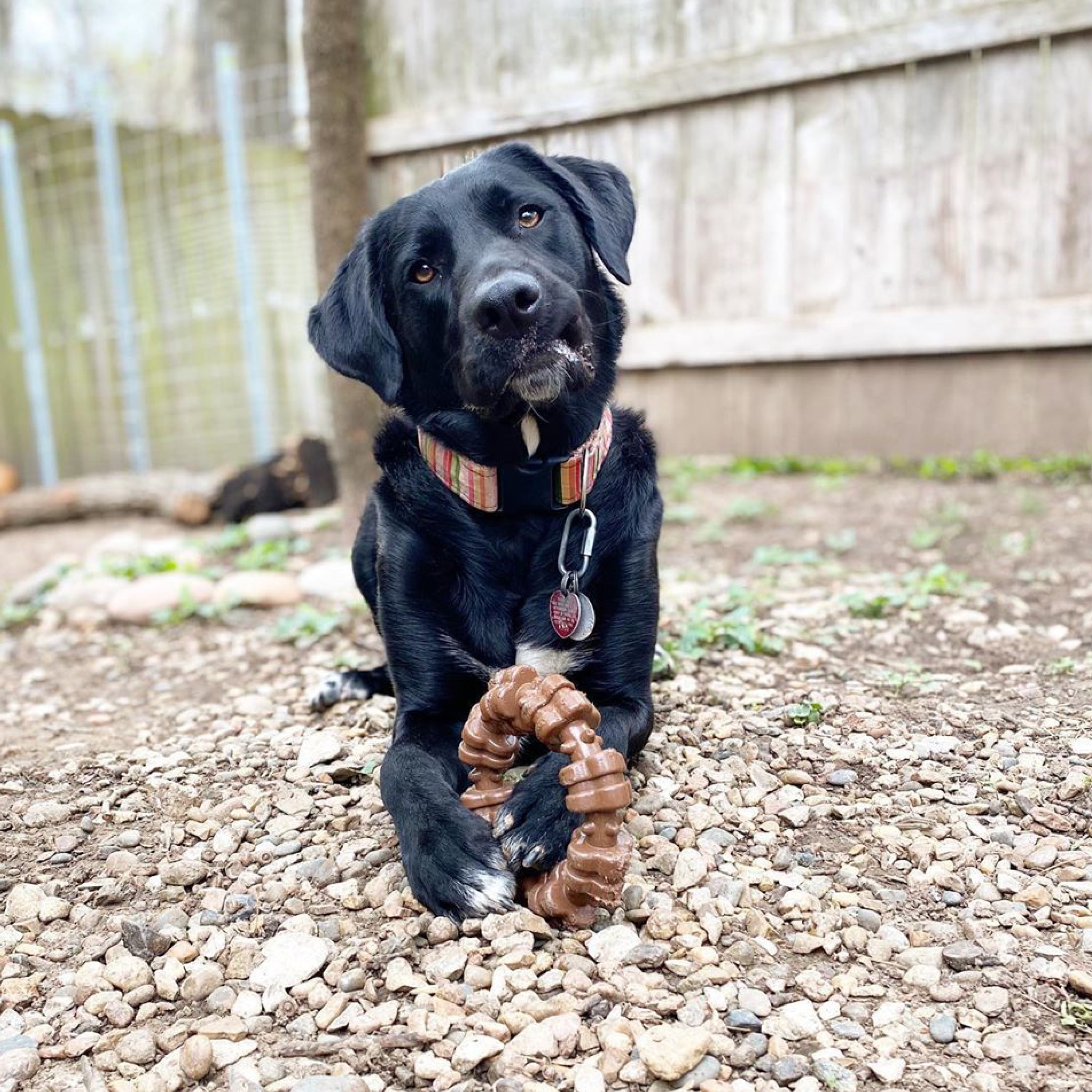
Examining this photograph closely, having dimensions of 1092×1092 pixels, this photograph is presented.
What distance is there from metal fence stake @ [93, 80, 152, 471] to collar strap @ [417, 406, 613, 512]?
5793 mm

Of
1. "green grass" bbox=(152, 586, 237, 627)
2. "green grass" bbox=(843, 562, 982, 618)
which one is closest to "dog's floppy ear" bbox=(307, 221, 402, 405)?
"green grass" bbox=(843, 562, 982, 618)

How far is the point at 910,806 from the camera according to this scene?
1.99 meters

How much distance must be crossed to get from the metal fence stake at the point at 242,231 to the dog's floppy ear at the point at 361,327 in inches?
155

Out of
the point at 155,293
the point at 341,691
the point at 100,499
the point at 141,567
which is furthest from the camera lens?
the point at 155,293

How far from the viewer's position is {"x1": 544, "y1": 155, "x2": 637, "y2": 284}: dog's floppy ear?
7.91 ft

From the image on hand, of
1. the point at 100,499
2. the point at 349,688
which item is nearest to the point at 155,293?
the point at 100,499

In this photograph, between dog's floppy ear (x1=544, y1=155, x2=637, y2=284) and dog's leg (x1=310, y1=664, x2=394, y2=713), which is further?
dog's leg (x1=310, y1=664, x2=394, y2=713)

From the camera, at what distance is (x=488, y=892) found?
1.69 metres

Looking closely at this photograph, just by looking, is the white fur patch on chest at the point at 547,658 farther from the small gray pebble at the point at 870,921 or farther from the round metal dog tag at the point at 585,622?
the small gray pebble at the point at 870,921

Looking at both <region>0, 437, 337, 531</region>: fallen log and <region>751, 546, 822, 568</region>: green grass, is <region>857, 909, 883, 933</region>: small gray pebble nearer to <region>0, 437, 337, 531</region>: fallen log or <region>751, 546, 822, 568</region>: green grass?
<region>751, 546, 822, 568</region>: green grass

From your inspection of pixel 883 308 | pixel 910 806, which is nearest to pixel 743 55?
pixel 883 308

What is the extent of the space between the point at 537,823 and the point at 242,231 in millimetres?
5471

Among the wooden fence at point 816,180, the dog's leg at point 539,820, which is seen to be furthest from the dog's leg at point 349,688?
the wooden fence at point 816,180

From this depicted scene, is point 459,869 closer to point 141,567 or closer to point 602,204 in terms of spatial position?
point 602,204
